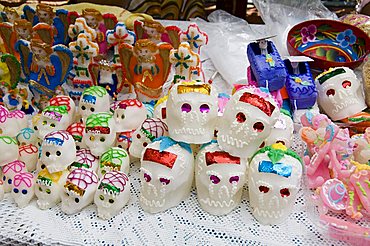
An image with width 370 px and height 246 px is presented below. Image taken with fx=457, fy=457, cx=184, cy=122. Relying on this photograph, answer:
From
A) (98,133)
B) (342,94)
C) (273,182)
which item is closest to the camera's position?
(273,182)

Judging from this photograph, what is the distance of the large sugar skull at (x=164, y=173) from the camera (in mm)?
839

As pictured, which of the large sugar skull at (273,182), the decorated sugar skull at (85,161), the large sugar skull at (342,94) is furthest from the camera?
the large sugar skull at (342,94)

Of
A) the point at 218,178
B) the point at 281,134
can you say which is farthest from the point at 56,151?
the point at 281,134

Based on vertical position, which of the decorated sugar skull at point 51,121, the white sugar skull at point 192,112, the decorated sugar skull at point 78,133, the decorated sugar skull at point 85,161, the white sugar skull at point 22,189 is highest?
the white sugar skull at point 192,112

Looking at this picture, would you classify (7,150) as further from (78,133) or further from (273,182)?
(273,182)

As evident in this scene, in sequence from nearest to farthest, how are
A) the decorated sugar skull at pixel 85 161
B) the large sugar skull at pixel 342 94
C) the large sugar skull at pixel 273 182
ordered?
the large sugar skull at pixel 273 182
the decorated sugar skull at pixel 85 161
the large sugar skull at pixel 342 94

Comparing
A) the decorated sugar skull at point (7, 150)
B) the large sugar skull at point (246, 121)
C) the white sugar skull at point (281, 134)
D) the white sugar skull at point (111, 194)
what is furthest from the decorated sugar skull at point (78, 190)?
the white sugar skull at point (281, 134)

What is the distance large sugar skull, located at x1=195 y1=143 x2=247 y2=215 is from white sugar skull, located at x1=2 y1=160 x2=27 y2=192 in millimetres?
351

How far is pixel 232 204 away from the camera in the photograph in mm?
871

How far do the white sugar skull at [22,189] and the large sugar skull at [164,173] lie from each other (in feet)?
0.71

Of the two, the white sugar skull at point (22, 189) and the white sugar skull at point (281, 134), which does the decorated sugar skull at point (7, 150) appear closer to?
the white sugar skull at point (22, 189)

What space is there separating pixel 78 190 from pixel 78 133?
16 cm

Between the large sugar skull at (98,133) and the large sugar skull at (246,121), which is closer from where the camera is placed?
the large sugar skull at (246,121)

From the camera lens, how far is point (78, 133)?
97cm
